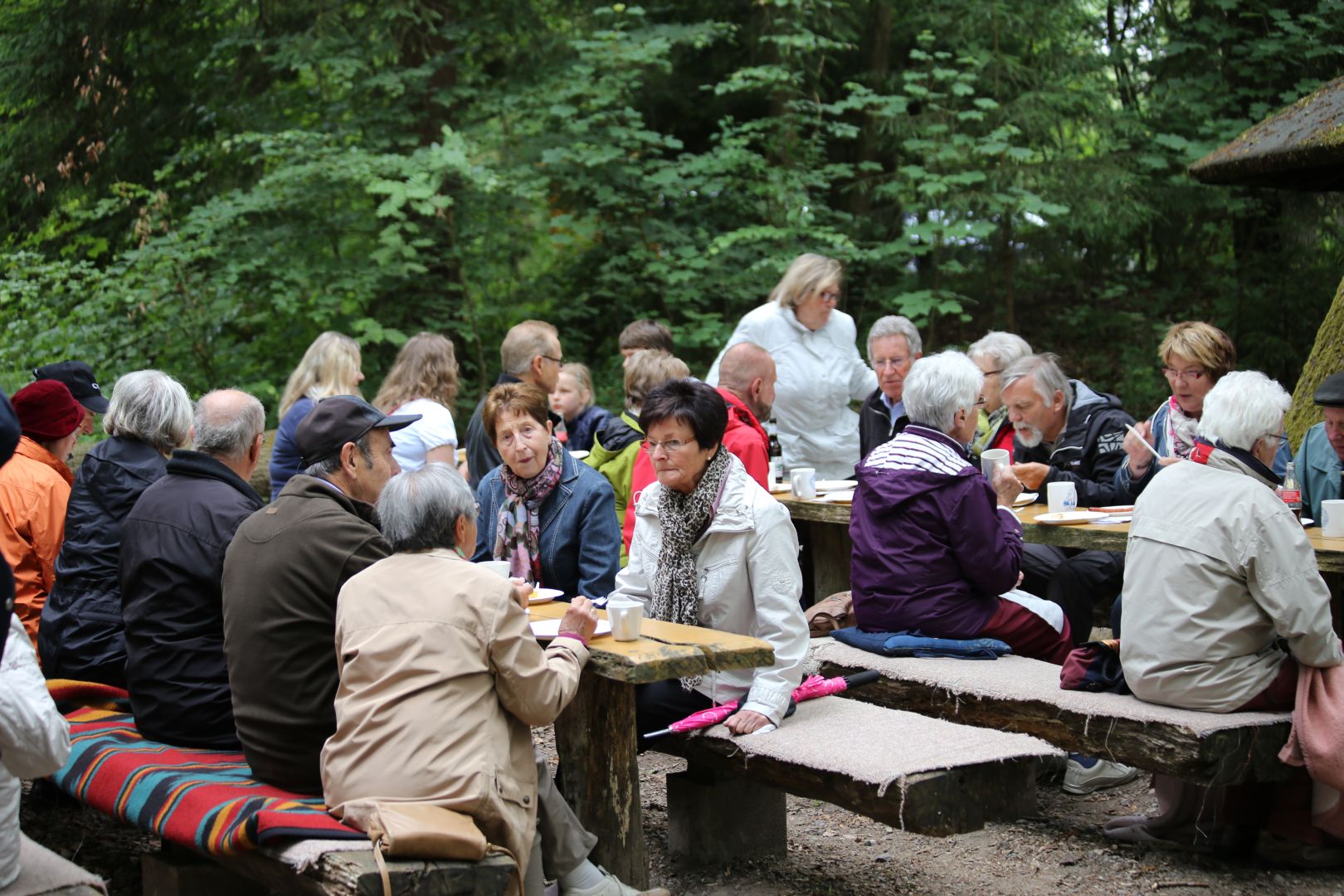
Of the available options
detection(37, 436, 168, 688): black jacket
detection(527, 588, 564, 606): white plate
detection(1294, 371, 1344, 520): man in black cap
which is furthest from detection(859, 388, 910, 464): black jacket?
detection(37, 436, 168, 688): black jacket

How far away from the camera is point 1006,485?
5504mm

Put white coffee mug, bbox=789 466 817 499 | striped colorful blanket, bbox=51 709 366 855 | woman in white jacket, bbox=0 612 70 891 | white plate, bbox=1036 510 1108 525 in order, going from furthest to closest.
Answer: white coffee mug, bbox=789 466 817 499 < white plate, bbox=1036 510 1108 525 < striped colorful blanket, bbox=51 709 366 855 < woman in white jacket, bbox=0 612 70 891

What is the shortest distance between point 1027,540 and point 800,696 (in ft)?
5.52

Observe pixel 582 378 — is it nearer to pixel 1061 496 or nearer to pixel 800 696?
pixel 1061 496

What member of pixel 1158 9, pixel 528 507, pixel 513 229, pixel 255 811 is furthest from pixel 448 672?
pixel 1158 9

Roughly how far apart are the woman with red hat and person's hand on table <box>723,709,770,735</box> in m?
2.66

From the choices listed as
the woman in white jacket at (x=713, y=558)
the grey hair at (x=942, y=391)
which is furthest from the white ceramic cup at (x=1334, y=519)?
the woman in white jacket at (x=713, y=558)

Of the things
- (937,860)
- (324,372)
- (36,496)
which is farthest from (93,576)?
(937,860)

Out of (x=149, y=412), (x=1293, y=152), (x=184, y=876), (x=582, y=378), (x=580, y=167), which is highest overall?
(x=580, y=167)

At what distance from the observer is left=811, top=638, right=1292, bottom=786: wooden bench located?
3.75 metres

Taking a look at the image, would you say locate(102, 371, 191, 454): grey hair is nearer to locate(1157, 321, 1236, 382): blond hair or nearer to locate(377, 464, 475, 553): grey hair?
locate(377, 464, 475, 553): grey hair

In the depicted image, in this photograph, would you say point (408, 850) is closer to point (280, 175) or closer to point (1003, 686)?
point (1003, 686)

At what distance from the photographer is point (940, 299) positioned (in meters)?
11.6

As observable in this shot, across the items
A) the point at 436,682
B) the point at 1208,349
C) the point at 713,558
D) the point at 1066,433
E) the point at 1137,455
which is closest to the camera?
the point at 436,682
